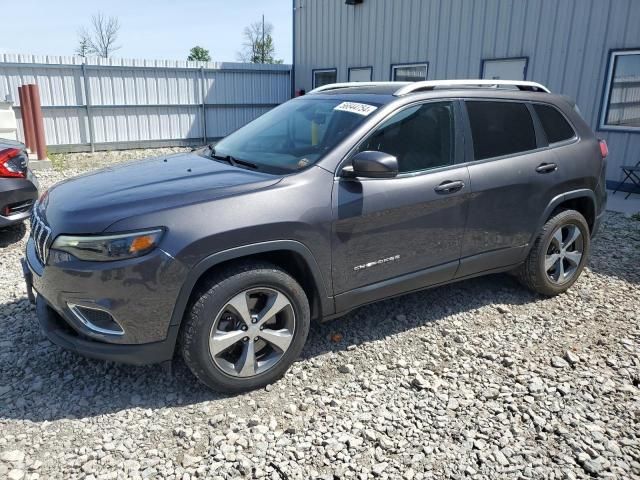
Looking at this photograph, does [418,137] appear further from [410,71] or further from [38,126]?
[38,126]

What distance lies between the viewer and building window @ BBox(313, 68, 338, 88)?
14978 millimetres

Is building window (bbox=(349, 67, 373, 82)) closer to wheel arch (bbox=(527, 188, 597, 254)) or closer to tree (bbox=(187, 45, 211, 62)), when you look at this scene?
wheel arch (bbox=(527, 188, 597, 254))

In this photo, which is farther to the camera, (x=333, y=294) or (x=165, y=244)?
(x=333, y=294)

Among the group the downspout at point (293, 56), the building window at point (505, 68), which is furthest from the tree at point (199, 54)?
the building window at point (505, 68)

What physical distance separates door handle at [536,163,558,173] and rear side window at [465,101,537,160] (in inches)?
6.4

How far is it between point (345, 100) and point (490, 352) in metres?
2.04

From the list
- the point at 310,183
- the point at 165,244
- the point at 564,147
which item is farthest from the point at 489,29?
the point at 165,244

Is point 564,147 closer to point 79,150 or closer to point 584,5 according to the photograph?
point 584,5

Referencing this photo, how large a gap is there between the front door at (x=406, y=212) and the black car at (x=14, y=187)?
376 cm

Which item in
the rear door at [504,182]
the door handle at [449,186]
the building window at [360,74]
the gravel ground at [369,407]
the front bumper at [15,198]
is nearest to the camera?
the gravel ground at [369,407]

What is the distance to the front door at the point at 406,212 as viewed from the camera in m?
3.12

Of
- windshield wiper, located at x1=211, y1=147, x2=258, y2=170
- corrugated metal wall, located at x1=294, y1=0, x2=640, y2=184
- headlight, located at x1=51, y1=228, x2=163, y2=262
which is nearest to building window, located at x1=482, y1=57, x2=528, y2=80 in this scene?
corrugated metal wall, located at x1=294, y1=0, x2=640, y2=184

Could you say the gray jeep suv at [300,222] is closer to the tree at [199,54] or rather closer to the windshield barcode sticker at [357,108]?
the windshield barcode sticker at [357,108]

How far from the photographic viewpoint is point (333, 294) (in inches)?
125
